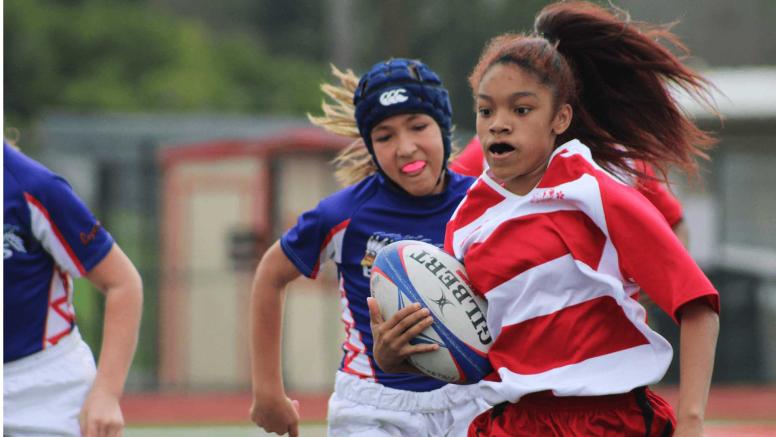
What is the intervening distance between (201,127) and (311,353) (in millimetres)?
7426

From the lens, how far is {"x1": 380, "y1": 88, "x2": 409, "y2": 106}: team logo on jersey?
459 cm

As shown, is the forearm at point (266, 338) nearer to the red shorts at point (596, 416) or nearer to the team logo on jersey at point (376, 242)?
the team logo on jersey at point (376, 242)

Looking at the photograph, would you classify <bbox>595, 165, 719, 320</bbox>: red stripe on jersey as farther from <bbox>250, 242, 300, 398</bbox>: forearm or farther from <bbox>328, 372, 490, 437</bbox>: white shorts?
<bbox>250, 242, 300, 398</bbox>: forearm

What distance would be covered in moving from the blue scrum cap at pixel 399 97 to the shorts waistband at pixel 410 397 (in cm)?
75

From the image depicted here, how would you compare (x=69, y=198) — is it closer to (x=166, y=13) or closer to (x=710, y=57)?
(x=710, y=57)

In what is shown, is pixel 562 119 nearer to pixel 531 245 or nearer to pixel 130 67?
pixel 531 245

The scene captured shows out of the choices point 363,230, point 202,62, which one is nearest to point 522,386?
point 363,230

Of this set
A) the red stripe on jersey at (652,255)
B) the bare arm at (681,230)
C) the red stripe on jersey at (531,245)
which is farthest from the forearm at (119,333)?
the bare arm at (681,230)

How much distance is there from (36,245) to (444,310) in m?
Result: 1.41

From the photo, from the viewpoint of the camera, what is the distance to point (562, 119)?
3824 mm

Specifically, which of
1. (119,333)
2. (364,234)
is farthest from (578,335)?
(119,333)

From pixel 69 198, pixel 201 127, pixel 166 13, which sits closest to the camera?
pixel 69 198

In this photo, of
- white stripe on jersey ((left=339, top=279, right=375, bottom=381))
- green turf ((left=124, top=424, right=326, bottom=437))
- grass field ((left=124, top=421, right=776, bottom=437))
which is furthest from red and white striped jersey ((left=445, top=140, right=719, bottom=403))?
green turf ((left=124, top=424, right=326, bottom=437))

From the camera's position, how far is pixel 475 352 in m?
3.78
